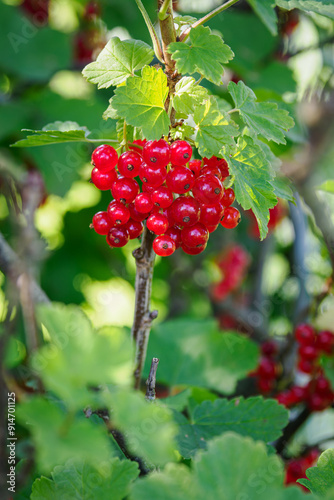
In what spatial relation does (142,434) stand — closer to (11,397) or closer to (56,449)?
(56,449)

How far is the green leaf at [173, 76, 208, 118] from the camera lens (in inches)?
24.3

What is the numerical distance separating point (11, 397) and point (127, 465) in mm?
262

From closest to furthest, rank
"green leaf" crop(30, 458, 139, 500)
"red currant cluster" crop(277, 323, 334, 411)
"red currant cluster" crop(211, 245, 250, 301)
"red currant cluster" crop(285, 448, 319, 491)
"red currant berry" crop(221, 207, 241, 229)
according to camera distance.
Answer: "green leaf" crop(30, 458, 139, 500)
"red currant berry" crop(221, 207, 241, 229)
"red currant cluster" crop(285, 448, 319, 491)
"red currant cluster" crop(277, 323, 334, 411)
"red currant cluster" crop(211, 245, 250, 301)

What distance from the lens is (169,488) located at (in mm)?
397

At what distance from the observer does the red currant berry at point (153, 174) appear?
2.13 ft

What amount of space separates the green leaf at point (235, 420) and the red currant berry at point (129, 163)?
1.41 feet

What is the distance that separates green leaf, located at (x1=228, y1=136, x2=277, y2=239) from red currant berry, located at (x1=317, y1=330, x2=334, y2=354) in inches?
33.7

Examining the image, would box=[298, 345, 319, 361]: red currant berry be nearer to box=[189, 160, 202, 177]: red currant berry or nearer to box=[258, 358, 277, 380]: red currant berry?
box=[258, 358, 277, 380]: red currant berry

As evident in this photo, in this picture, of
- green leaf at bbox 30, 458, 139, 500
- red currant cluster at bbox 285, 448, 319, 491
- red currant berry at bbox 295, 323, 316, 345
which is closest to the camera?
green leaf at bbox 30, 458, 139, 500

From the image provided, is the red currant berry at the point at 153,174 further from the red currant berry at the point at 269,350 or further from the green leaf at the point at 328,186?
the red currant berry at the point at 269,350

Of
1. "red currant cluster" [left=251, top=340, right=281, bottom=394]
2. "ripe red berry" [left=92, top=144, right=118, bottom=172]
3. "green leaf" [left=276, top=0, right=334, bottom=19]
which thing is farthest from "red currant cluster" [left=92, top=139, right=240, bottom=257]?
"red currant cluster" [left=251, top=340, right=281, bottom=394]

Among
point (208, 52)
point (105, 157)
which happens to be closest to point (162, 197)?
point (105, 157)

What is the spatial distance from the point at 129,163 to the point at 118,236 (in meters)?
0.11

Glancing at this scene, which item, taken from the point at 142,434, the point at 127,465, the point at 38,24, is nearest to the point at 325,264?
the point at 127,465
